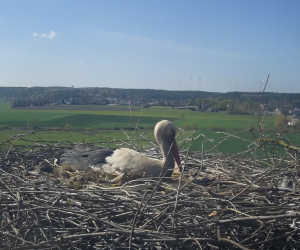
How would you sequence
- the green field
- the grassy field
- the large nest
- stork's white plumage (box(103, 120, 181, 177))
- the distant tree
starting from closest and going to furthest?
the large nest
stork's white plumage (box(103, 120, 181, 177))
the distant tree
the green field
the grassy field

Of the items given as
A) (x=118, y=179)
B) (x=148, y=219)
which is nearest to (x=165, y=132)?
(x=118, y=179)

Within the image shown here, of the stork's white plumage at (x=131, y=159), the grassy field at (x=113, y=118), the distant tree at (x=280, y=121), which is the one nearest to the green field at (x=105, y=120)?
the grassy field at (x=113, y=118)

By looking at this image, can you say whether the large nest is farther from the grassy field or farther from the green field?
the grassy field

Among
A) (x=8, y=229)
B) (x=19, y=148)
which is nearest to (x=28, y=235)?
(x=8, y=229)

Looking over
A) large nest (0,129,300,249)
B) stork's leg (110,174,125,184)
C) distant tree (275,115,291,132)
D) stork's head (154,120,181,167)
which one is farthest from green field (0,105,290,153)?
large nest (0,129,300,249)

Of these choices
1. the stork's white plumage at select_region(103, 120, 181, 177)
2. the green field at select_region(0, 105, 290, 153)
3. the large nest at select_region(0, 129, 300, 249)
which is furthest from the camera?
the green field at select_region(0, 105, 290, 153)

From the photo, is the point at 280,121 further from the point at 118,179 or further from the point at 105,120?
the point at 105,120

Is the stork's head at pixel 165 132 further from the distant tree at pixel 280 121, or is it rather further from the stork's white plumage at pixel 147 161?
the distant tree at pixel 280 121

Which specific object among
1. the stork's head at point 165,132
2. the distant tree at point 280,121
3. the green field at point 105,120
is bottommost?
the green field at point 105,120
